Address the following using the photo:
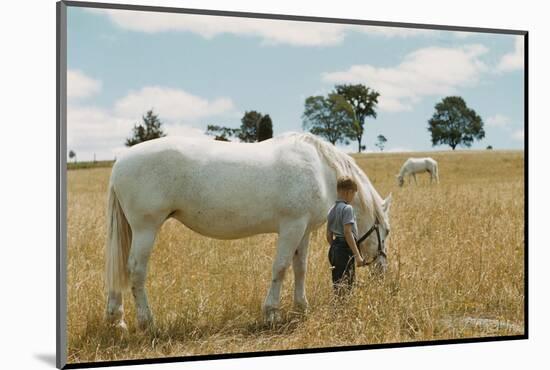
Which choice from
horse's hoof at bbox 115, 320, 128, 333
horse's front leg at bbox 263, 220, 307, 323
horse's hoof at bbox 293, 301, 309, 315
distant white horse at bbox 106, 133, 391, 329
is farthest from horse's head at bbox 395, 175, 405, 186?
horse's hoof at bbox 115, 320, 128, 333

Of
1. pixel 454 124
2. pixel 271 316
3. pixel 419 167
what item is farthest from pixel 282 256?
pixel 419 167

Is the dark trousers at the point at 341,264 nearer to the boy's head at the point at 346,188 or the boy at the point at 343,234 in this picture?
the boy at the point at 343,234

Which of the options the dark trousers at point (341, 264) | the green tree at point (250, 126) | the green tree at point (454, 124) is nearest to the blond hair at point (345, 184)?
the dark trousers at point (341, 264)

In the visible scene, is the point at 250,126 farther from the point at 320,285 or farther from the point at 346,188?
the point at 320,285

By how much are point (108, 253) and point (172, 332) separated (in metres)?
0.74

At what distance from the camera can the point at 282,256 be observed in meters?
5.54

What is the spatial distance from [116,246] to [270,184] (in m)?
1.23

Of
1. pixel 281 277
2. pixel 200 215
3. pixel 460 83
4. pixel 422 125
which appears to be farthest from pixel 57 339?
pixel 460 83

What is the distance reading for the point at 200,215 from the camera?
210 inches

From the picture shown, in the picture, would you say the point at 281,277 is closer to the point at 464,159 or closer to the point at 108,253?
the point at 108,253

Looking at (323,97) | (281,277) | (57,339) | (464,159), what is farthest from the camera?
(464,159)

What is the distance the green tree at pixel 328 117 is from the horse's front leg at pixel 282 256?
110cm

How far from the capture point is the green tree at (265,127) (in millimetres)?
6098

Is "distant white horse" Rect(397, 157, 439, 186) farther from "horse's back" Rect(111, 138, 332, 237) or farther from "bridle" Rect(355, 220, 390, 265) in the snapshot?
"horse's back" Rect(111, 138, 332, 237)
